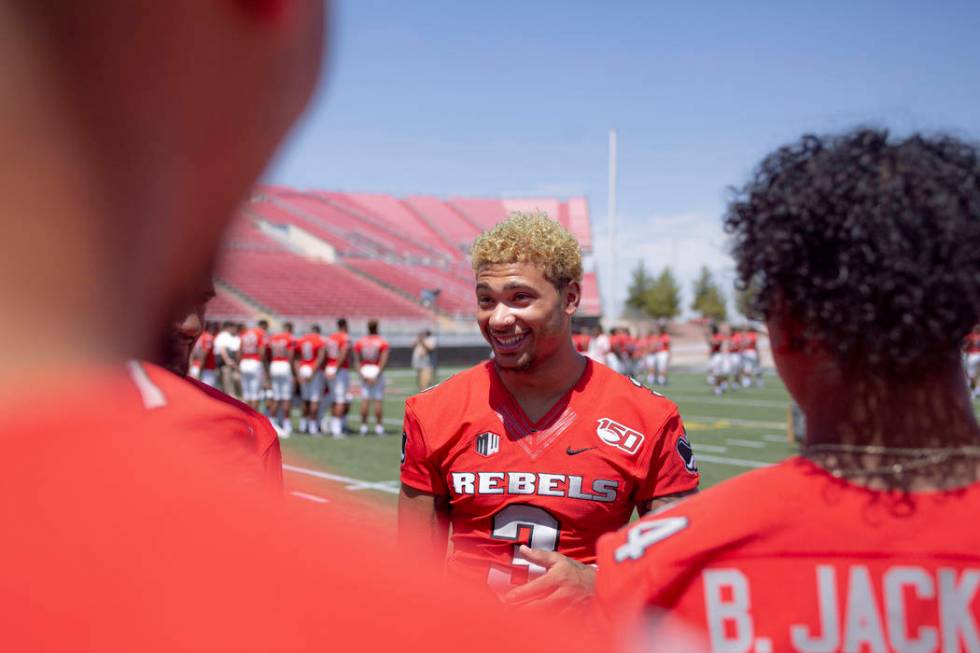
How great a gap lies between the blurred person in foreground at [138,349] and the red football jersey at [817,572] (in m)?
0.98

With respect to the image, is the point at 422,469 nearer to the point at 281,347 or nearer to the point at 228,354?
the point at 281,347

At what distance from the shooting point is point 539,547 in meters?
2.93

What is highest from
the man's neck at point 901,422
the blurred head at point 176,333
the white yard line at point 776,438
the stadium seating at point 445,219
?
the stadium seating at point 445,219

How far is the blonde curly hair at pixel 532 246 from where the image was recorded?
10.7ft

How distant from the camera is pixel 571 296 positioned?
11.4 ft

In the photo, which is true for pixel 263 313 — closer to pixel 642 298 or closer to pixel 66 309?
pixel 66 309

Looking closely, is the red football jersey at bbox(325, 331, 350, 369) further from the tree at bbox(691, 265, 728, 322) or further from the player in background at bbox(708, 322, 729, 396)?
the tree at bbox(691, 265, 728, 322)

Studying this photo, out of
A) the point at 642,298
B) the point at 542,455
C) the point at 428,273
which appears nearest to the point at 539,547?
the point at 542,455

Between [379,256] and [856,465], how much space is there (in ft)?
164

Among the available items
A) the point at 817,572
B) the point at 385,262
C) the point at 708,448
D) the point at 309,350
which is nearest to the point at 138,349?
the point at 817,572

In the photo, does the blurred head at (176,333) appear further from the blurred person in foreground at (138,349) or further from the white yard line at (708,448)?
the white yard line at (708,448)

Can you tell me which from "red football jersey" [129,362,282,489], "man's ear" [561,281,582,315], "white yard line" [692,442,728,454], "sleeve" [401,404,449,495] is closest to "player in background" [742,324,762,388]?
"white yard line" [692,442,728,454]

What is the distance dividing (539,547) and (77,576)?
258 cm

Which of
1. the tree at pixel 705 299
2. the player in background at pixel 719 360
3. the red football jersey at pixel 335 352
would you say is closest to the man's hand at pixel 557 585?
the red football jersey at pixel 335 352
